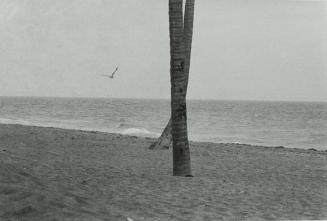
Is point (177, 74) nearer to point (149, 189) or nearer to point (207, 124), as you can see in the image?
point (149, 189)

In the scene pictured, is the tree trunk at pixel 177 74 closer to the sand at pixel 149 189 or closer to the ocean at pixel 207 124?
Answer: the sand at pixel 149 189

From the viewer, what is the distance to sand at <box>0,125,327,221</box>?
614cm

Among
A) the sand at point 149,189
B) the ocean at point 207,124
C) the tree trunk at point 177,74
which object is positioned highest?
the tree trunk at point 177,74

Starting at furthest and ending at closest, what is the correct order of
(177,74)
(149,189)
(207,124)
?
(207,124) < (177,74) < (149,189)

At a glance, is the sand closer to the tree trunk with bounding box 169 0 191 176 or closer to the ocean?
the tree trunk with bounding box 169 0 191 176

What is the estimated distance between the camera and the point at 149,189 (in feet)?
26.3

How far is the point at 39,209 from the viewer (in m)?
5.81

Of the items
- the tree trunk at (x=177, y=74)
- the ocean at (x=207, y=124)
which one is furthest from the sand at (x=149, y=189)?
the ocean at (x=207, y=124)

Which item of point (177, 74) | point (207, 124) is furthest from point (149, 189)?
point (207, 124)

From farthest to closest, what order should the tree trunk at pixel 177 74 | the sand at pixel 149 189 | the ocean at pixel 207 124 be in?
the ocean at pixel 207 124 < the tree trunk at pixel 177 74 < the sand at pixel 149 189

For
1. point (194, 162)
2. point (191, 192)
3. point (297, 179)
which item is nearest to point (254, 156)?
point (194, 162)

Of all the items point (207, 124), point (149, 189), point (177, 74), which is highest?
point (177, 74)

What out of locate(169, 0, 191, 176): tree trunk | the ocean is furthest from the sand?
the ocean

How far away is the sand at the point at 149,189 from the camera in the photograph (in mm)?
6141
